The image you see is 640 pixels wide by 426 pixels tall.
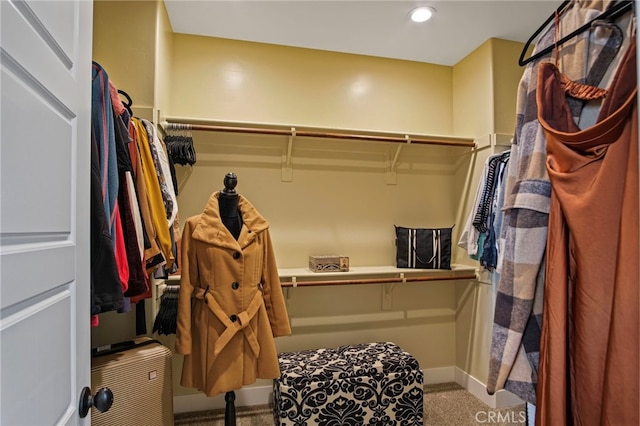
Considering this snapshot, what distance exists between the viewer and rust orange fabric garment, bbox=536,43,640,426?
64 centimetres

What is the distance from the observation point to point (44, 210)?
0.61 metres

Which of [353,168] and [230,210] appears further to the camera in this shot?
[353,168]

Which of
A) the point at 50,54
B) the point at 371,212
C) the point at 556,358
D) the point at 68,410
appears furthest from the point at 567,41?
the point at 371,212

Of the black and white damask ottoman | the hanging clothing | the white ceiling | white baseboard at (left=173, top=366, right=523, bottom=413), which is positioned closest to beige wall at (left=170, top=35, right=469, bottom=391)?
the white ceiling

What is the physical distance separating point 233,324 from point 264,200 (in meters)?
1.02

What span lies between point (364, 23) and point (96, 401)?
239cm

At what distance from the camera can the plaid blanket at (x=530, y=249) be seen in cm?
83

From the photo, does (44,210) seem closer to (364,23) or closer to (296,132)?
(296,132)

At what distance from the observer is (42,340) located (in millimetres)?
603

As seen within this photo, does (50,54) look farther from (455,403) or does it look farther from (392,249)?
(455,403)

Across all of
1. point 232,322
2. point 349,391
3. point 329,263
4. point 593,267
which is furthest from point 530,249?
point 329,263

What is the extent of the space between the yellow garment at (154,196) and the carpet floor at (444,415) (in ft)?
4.17

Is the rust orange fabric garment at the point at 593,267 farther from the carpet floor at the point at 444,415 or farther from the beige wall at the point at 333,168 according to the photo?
the beige wall at the point at 333,168

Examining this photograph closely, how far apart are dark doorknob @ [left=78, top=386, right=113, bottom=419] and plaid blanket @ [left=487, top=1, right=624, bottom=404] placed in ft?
3.01
